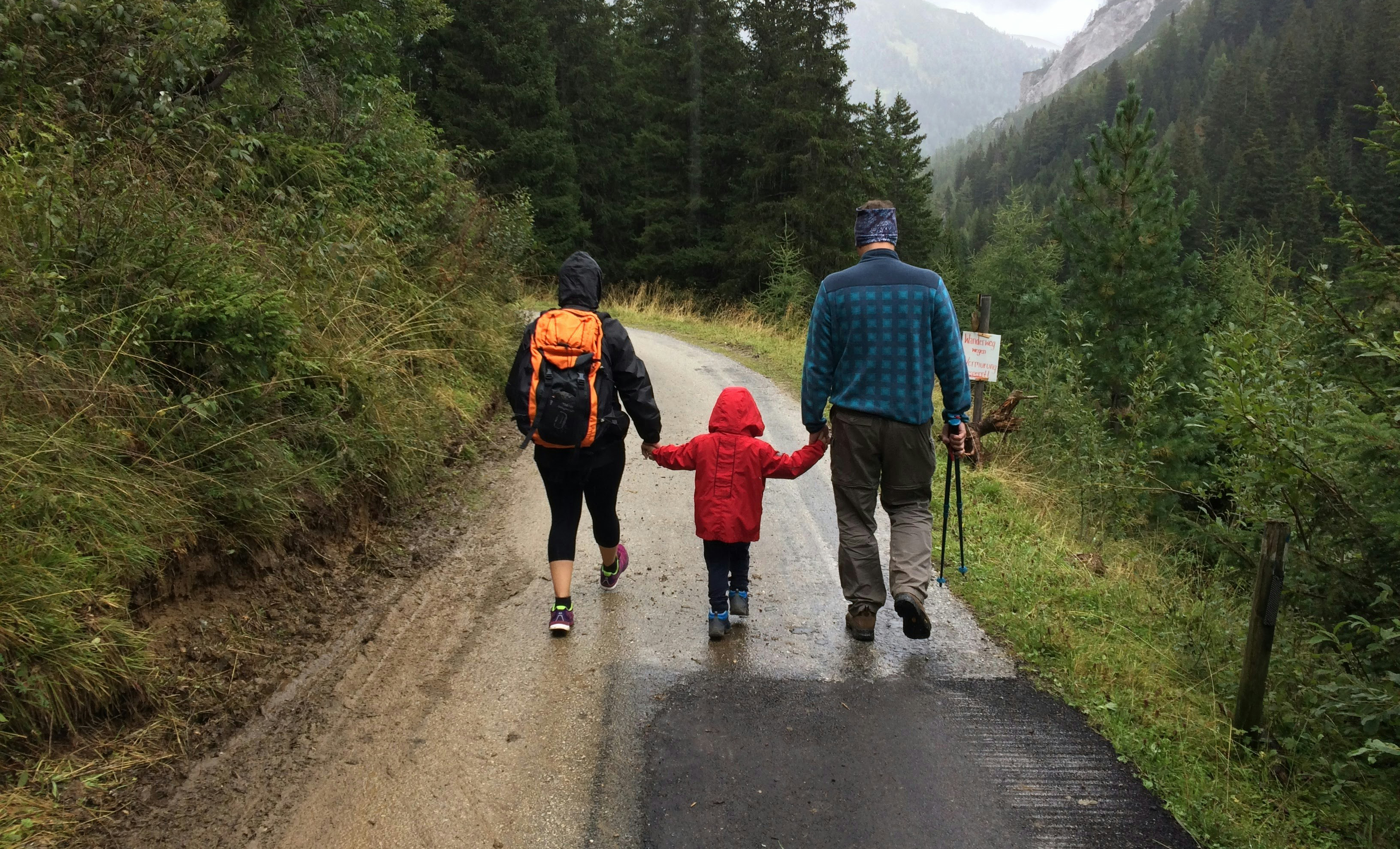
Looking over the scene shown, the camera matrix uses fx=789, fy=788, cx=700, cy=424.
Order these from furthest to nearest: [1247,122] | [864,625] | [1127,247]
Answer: [1247,122], [1127,247], [864,625]

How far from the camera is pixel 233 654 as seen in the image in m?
3.79

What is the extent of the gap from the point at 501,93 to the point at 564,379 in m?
24.4

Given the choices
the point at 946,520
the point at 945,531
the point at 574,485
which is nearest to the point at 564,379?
the point at 574,485

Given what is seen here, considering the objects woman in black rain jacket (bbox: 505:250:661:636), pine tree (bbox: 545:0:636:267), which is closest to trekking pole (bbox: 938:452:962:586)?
woman in black rain jacket (bbox: 505:250:661:636)

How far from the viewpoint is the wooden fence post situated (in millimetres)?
3326

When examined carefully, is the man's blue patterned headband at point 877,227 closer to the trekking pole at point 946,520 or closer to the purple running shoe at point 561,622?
the trekking pole at point 946,520

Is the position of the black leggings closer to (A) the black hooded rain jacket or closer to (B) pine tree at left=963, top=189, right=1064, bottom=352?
(A) the black hooded rain jacket

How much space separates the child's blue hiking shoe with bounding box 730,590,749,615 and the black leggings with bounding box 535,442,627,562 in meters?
0.86

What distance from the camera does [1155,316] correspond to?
600 inches

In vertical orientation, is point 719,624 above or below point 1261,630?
below

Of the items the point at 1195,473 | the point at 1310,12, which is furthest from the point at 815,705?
the point at 1310,12

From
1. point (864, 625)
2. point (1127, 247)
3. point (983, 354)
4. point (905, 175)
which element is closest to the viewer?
point (864, 625)

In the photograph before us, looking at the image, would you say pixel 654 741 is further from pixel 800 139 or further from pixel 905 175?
pixel 905 175

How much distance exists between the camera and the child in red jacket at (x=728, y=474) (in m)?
4.32
